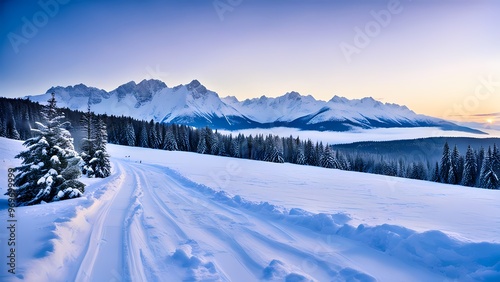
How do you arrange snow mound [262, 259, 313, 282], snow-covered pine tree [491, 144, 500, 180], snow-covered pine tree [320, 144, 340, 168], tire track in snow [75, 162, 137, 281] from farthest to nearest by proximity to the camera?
snow-covered pine tree [320, 144, 340, 168] → snow-covered pine tree [491, 144, 500, 180] → tire track in snow [75, 162, 137, 281] → snow mound [262, 259, 313, 282]

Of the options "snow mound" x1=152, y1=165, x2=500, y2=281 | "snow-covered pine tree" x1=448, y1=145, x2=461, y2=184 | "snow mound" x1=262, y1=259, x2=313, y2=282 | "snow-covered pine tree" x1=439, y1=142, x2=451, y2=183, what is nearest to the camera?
"snow mound" x1=262, y1=259, x2=313, y2=282

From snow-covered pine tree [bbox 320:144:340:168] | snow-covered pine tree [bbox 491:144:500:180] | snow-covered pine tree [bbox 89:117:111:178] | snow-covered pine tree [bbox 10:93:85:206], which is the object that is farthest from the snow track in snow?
snow-covered pine tree [bbox 320:144:340:168]

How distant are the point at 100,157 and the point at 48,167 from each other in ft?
49.4

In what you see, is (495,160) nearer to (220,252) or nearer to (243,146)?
(220,252)

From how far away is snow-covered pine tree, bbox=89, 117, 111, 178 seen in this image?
1008 inches

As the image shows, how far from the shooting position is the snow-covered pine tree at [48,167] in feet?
39.0

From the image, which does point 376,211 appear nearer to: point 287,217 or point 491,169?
point 287,217

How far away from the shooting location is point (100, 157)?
26.4 metres

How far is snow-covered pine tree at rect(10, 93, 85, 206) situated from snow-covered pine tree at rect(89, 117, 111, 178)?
528 inches

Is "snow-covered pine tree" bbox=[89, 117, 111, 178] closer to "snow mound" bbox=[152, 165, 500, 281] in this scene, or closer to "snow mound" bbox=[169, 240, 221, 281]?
"snow mound" bbox=[169, 240, 221, 281]

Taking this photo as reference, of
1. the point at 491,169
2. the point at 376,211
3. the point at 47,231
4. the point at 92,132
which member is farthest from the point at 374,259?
the point at 491,169

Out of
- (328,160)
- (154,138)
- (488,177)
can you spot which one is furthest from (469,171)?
(154,138)

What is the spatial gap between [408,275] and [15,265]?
7.15 m

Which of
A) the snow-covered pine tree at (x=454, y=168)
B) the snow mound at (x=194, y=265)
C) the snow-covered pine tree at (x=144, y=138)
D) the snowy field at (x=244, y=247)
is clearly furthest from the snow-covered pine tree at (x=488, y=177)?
the snow-covered pine tree at (x=144, y=138)
